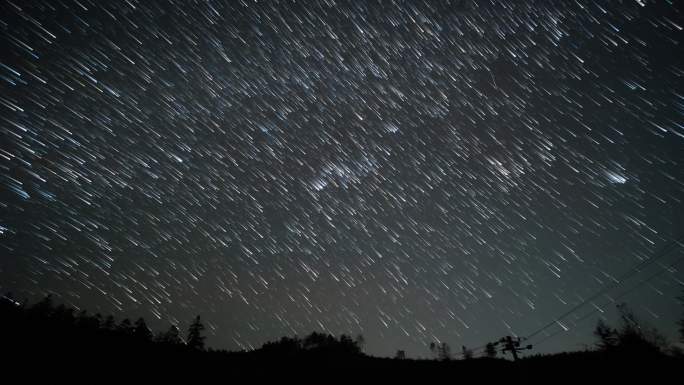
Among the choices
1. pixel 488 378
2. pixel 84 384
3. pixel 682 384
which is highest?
pixel 84 384

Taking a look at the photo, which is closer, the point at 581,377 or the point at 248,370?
the point at 581,377

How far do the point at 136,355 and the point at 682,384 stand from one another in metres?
42.4

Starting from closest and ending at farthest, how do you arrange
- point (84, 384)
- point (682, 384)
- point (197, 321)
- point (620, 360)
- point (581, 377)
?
point (84, 384) → point (682, 384) → point (581, 377) → point (620, 360) → point (197, 321)

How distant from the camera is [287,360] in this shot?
34.9 metres

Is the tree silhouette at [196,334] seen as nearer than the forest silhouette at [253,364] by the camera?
No

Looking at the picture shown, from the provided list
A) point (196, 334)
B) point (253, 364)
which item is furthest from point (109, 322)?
point (253, 364)

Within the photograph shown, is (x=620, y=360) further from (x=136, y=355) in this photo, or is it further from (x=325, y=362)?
(x=136, y=355)

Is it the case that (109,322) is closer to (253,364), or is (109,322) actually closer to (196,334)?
(196,334)

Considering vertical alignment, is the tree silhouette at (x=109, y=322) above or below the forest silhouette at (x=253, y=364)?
above

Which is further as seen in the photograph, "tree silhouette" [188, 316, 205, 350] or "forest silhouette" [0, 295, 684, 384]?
"tree silhouette" [188, 316, 205, 350]

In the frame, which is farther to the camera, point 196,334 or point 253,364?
point 196,334

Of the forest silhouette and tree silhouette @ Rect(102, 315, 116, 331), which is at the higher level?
tree silhouette @ Rect(102, 315, 116, 331)

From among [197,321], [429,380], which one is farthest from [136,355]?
[197,321]

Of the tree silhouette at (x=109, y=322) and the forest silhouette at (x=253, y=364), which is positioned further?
the tree silhouette at (x=109, y=322)
